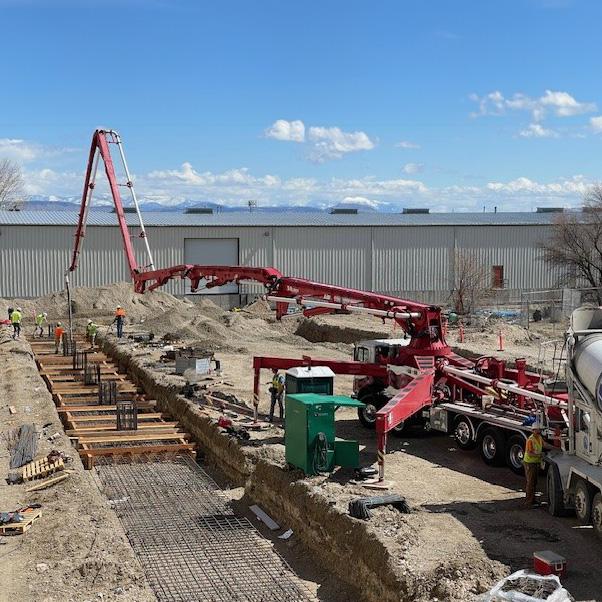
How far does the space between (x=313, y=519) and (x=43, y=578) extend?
459cm

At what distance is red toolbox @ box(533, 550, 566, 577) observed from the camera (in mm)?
11234

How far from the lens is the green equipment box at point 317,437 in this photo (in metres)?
16.0

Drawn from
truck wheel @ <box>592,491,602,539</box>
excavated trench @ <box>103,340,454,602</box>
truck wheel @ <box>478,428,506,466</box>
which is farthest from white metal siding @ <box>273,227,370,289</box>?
truck wheel @ <box>592,491,602,539</box>

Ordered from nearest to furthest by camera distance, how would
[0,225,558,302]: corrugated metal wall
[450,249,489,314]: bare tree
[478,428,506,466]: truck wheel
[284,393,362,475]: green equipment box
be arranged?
[284,393,362,475]: green equipment box < [478,428,506,466]: truck wheel < [450,249,489,314]: bare tree < [0,225,558,302]: corrugated metal wall

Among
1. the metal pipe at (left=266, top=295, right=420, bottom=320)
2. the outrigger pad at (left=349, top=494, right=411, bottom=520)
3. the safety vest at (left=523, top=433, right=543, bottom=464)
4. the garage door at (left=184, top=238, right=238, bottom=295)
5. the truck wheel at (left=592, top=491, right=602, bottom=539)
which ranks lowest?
the outrigger pad at (left=349, top=494, right=411, bottom=520)

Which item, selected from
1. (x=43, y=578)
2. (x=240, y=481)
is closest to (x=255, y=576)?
(x=43, y=578)

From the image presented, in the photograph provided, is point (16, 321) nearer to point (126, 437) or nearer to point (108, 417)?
point (108, 417)

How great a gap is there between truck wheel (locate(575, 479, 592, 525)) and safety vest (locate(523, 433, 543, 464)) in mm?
1133

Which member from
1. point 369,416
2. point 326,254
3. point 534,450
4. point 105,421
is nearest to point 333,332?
point 326,254

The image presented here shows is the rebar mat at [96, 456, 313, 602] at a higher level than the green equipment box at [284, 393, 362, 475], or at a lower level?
lower

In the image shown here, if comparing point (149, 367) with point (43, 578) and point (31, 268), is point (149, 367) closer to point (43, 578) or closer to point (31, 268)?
point (43, 578)

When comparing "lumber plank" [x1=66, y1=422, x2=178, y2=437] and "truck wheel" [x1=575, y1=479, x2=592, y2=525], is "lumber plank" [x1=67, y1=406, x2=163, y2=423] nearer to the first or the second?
"lumber plank" [x1=66, y1=422, x2=178, y2=437]

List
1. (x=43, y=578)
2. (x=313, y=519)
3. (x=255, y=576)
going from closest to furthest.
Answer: (x=43, y=578) → (x=255, y=576) → (x=313, y=519)

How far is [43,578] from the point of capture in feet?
40.6
